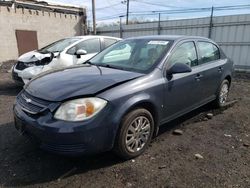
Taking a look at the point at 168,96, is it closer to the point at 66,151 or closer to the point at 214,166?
the point at 214,166

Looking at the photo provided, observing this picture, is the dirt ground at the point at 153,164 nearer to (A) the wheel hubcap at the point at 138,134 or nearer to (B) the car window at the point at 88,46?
(A) the wheel hubcap at the point at 138,134

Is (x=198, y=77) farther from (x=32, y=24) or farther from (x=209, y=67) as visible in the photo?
(x=32, y=24)

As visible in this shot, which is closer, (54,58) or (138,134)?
(138,134)

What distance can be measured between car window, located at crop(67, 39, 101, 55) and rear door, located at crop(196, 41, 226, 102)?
3745mm

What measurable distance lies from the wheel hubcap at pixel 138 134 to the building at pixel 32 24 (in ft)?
44.4

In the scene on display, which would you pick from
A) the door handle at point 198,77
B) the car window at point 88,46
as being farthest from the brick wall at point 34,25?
the door handle at point 198,77

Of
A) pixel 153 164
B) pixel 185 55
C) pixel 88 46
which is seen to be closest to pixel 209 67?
pixel 185 55

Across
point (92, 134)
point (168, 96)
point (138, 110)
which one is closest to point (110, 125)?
point (92, 134)

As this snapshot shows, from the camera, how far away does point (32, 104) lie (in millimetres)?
3209

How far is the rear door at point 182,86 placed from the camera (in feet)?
12.9

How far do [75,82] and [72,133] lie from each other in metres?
0.75

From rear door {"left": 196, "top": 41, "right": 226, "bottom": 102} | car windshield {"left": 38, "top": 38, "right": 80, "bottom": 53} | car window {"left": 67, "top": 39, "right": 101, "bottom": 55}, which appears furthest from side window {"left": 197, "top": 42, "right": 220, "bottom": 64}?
car windshield {"left": 38, "top": 38, "right": 80, "bottom": 53}

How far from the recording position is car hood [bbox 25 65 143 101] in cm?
311

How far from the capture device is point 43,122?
9.67ft
